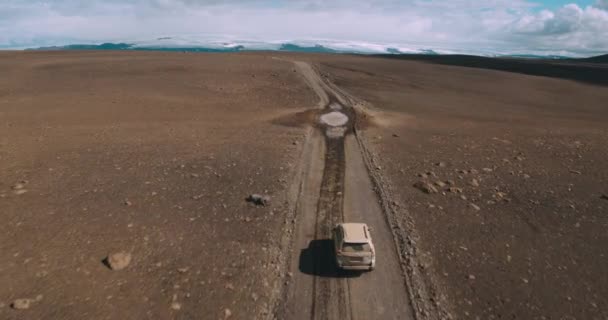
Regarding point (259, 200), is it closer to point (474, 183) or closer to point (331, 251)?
point (331, 251)

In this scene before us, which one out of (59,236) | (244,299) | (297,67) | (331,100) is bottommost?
(244,299)

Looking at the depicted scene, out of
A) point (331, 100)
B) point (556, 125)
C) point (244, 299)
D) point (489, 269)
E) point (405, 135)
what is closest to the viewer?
point (244, 299)

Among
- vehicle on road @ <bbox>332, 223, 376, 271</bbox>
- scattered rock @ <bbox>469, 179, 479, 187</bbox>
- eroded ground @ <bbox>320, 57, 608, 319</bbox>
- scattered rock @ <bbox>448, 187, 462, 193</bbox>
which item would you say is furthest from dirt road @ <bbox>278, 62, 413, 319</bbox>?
scattered rock @ <bbox>469, 179, 479, 187</bbox>

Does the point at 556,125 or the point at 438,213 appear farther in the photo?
the point at 556,125

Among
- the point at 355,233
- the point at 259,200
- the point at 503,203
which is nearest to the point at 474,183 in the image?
the point at 503,203

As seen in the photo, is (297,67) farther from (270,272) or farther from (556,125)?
(270,272)

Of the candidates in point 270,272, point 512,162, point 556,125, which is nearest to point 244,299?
point 270,272

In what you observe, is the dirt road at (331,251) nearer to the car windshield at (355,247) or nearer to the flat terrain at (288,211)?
the flat terrain at (288,211)
